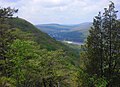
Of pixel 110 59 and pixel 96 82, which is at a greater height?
pixel 110 59

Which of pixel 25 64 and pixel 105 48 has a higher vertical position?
pixel 105 48

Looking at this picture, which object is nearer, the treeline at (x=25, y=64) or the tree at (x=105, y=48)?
the tree at (x=105, y=48)

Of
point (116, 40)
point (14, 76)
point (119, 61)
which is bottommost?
point (14, 76)

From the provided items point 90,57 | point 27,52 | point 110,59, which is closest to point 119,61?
point 110,59

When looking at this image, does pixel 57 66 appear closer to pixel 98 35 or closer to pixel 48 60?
pixel 48 60

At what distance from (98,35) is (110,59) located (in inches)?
154

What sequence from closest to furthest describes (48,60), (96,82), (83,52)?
(96,82) → (83,52) → (48,60)

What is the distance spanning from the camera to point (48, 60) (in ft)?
172

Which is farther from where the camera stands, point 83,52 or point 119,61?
point 83,52

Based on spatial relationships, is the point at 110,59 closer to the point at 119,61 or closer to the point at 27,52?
the point at 119,61

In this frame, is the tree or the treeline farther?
the treeline

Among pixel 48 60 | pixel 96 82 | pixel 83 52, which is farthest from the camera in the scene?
pixel 48 60

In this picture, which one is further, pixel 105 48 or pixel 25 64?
pixel 25 64

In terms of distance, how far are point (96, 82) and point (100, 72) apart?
2.69 m
